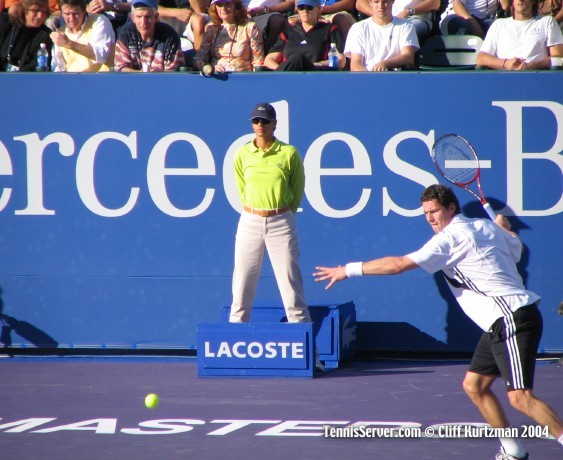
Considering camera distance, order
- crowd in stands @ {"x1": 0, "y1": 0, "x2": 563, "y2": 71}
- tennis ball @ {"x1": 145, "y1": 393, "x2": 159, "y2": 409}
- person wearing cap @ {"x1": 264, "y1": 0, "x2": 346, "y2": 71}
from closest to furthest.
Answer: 1. tennis ball @ {"x1": 145, "y1": 393, "x2": 159, "y2": 409}
2. crowd in stands @ {"x1": 0, "y1": 0, "x2": 563, "y2": 71}
3. person wearing cap @ {"x1": 264, "y1": 0, "x2": 346, "y2": 71}

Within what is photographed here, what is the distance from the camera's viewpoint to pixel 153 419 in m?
8.39

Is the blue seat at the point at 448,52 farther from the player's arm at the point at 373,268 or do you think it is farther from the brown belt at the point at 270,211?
the player's arm at the point at 373,268

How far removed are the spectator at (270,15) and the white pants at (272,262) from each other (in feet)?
8.98

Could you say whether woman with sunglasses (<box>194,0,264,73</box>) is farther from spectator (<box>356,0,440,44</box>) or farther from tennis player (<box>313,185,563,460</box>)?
tennis player (<box>313,185,563,460</box>)

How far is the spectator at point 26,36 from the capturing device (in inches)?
472

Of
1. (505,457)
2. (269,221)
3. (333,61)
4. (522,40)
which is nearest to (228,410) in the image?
(269,221)

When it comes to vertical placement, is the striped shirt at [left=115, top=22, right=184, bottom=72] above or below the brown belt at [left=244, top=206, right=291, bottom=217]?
above

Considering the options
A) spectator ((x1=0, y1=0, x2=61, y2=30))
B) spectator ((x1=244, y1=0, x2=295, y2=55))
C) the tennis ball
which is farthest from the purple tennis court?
spectator ((x1=0, y1=0, x2=61, y2=30))

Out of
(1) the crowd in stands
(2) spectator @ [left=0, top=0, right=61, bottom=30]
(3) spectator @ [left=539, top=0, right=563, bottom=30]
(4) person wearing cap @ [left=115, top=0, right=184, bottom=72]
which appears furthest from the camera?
(2) spectator @ [left=0, top=0, right=61, bottom=30]

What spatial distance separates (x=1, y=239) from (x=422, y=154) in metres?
4.34

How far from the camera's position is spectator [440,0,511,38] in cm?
1236

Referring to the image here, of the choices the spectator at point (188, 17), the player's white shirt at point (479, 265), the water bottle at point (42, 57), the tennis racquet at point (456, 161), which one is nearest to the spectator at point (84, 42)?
the water bottle at point (42, 57)

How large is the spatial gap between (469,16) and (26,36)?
16.5ft

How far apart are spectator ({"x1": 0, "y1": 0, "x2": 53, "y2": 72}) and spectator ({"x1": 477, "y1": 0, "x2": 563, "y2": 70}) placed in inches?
188
